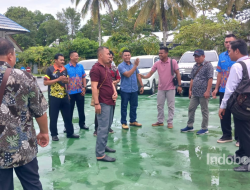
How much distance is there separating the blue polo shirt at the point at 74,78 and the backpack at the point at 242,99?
11.1 feet

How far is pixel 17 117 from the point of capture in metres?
2.28

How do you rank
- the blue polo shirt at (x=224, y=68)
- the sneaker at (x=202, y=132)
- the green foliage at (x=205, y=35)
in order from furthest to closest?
the green foliage at (x=205, y=35) < the sneaker at (x=202, y=132) < the blue polo shirt at (x=224, y=68)

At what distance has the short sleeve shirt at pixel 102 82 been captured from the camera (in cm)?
427

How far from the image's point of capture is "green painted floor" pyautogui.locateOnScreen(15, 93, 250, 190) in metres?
3.52

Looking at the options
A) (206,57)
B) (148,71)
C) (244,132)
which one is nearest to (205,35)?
(206,57)

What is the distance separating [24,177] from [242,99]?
2830 millimetres

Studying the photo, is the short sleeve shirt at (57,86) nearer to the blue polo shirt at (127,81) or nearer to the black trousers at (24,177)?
the blue polo shirt at (127,81)

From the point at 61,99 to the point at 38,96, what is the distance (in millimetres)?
3057

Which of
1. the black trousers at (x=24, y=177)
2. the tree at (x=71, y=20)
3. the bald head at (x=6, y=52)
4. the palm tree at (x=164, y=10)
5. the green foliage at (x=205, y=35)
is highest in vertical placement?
the tree at (x=71, y=20)

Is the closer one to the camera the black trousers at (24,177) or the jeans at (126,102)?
the black trousers at (24,177)

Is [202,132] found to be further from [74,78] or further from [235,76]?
[74,78]

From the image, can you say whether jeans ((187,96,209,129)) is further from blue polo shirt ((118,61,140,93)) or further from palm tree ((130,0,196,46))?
palm tree ((130,0,196,46))

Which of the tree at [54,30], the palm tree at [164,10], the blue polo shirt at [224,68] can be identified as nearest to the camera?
the blue polo shirt at [224,68]

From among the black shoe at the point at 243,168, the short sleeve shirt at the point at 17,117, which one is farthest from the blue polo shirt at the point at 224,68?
the short sleeve shirt at the point at 17,117
